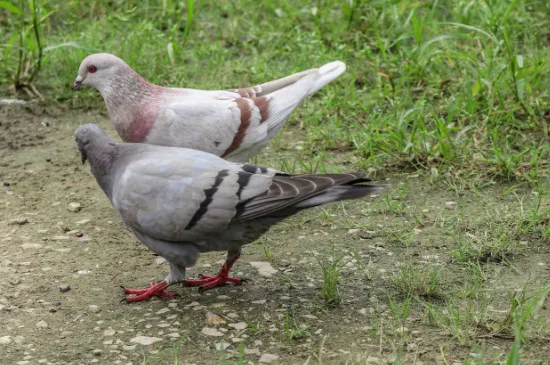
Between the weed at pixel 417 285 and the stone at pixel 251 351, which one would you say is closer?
the stone at pixel 251 351

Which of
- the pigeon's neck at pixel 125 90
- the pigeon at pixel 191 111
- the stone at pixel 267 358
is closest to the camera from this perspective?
the stone at pixel 267 358

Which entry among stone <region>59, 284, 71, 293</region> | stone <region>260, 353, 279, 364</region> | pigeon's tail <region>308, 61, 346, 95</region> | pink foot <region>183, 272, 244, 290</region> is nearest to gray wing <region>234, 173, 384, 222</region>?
pink foot <region>183, 272, 244, 290</region>

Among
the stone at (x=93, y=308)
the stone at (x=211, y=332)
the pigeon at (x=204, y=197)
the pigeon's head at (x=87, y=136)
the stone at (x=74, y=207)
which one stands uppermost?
the pigeon's head at (x=87, y=136)

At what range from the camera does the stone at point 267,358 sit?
141 inches

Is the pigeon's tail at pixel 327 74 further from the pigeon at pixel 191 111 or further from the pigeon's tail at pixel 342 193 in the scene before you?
the pigeon's tail at pixel 342 193

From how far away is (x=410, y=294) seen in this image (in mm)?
4000

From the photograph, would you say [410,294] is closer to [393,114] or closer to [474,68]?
[393,114]

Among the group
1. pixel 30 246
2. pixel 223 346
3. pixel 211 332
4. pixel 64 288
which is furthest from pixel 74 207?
pixel 223 346

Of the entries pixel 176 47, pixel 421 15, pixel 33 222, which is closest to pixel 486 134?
pixel 421 15

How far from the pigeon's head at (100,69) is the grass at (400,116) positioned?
34.5 inches

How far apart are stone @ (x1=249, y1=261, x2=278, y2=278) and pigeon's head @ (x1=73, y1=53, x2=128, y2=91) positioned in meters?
1.33

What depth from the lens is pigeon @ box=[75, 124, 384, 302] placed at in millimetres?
3803

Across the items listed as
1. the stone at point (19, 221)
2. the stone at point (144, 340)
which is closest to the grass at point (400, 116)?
the stone at point (144, 340)

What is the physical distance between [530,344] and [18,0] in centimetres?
490
